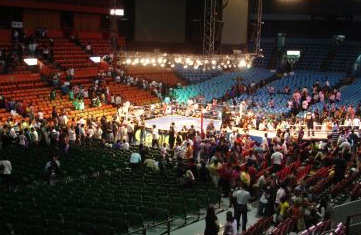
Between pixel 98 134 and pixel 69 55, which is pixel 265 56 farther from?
pixel 98 134

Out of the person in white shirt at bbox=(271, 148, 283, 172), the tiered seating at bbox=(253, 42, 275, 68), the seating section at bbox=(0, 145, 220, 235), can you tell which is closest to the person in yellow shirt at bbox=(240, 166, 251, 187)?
the seating section at bbox=(0, 145, 220, 235)

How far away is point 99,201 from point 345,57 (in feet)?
96.4

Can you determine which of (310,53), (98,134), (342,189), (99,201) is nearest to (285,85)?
(310,53)

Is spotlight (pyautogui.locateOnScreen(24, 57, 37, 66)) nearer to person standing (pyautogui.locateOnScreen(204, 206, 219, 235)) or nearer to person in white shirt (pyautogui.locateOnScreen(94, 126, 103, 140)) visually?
person in white shirt (pyautogui.locateOnScreen(94, 126, 103, 140))

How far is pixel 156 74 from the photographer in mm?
35531

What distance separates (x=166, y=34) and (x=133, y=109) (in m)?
6.67

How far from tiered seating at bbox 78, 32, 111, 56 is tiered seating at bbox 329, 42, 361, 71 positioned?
15580 millimetres

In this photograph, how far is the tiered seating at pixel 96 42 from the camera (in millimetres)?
33916

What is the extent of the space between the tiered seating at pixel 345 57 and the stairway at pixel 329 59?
0.25 meters

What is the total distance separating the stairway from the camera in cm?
3752

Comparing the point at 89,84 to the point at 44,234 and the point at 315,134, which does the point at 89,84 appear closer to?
the point at 315,134

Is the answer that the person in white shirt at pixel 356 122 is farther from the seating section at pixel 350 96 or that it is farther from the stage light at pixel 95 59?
the stage light at pixel 95 59

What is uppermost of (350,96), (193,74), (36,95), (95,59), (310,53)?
(310,53)

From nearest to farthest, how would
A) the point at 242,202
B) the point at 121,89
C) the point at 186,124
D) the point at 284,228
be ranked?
1. the point at 284,228
2. the point at 242,202
3. the point at 186,124
4. the point at 121,89
